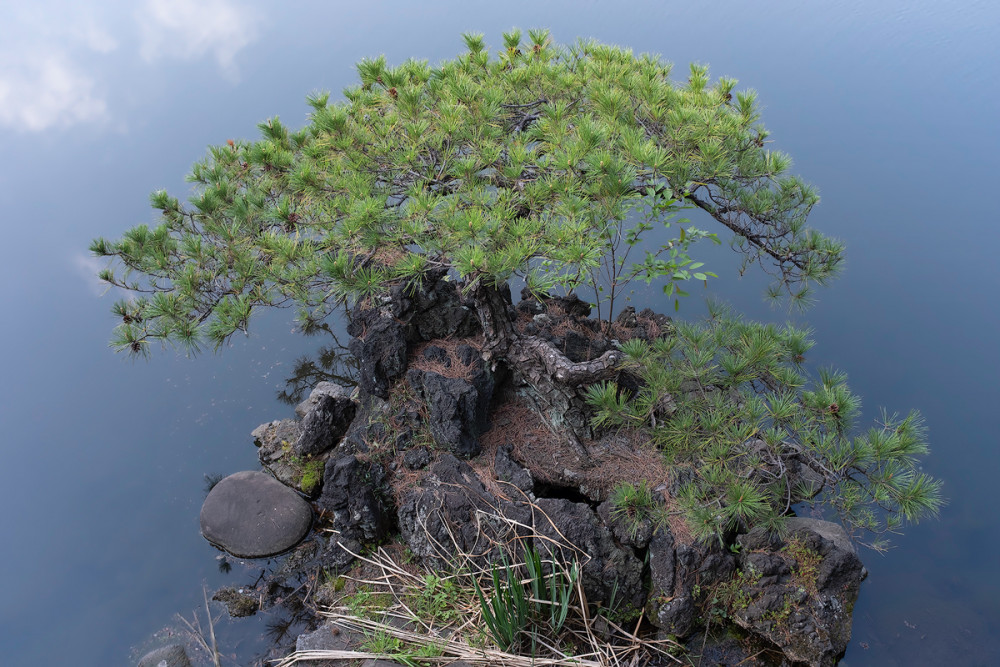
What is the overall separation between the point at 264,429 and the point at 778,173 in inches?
135

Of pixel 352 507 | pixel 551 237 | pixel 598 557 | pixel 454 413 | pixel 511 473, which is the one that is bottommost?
pixel 352 507

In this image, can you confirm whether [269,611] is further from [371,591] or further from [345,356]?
[345,356]

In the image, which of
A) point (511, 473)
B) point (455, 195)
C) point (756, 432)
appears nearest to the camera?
point (756, 432)

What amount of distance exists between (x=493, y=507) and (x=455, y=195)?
144cm

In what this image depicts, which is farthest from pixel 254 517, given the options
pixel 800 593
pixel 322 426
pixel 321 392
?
pixel 800 593

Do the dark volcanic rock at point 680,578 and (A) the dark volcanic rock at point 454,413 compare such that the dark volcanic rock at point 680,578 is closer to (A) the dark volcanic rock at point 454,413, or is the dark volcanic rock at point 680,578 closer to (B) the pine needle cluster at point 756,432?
(B) the pine needle cluster at point 756,432

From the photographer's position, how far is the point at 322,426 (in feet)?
13.5

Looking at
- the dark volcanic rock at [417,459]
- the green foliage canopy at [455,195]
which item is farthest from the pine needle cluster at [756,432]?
the dark volcanic rock at [417,459]

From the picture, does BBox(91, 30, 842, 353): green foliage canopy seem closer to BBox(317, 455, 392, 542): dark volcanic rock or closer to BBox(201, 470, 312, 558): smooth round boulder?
BBox(317, 455, 392, 542): dark volcanic rock

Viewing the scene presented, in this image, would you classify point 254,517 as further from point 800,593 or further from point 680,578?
point 800,593

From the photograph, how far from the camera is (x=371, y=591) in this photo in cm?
337

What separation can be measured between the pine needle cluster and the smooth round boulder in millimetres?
1807

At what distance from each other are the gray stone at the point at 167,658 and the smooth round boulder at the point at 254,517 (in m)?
0.55

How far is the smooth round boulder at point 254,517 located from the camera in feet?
12.4
